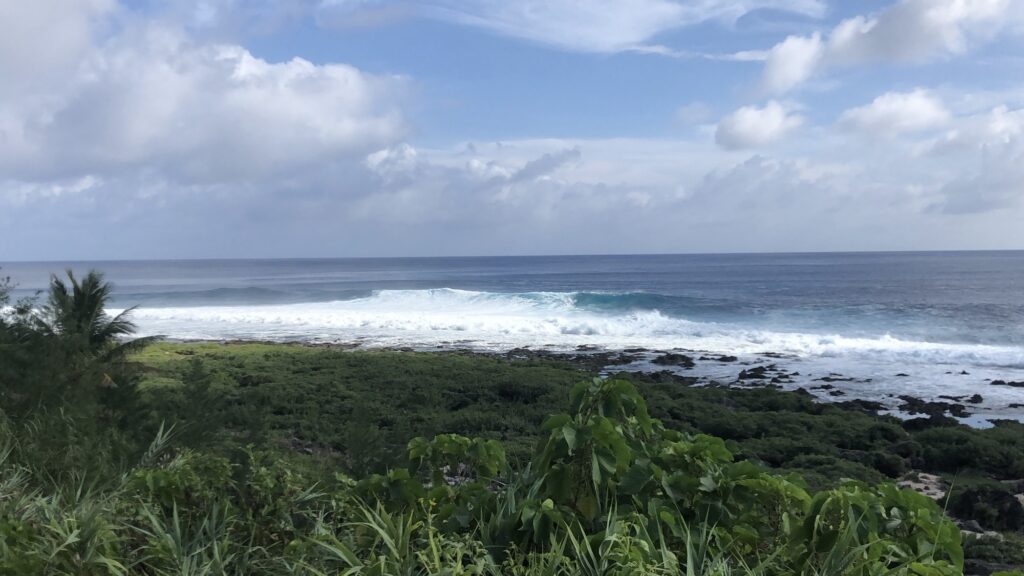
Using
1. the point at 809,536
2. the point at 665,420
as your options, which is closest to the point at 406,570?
the point at 809,536

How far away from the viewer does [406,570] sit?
96.7 inches

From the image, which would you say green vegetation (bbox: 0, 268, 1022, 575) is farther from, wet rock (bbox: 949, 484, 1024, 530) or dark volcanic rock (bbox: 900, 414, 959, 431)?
dark volcanic rock (bbox: 900, 414, 959, 431)

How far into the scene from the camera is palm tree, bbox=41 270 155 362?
8.36m

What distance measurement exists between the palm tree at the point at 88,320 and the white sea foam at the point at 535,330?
17.7 m

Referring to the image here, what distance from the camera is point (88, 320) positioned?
29.7 feet

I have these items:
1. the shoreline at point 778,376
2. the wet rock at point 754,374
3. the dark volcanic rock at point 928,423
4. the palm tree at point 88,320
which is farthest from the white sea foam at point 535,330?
the palm tree at point 88,320

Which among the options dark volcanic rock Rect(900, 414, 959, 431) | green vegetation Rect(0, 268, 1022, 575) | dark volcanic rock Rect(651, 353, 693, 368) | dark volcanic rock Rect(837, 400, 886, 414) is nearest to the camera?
green vegetation Rect(0, 268, 1022, 575)

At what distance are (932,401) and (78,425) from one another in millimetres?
16565

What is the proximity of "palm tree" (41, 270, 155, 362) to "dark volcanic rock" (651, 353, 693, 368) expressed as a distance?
15153 millimetres

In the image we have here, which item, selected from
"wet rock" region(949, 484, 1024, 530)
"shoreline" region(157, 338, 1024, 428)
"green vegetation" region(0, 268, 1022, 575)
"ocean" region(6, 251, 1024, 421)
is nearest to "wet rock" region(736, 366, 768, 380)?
"shoreline" region(157, 338, 1024, 428)

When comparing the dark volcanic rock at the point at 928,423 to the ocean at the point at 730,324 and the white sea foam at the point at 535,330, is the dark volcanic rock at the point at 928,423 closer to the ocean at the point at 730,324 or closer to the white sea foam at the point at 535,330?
the ocean at the point at 730,324

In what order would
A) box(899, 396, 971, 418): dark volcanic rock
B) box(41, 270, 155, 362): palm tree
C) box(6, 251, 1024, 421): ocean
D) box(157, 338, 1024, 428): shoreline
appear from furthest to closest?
box(6, 251, 1024, 421): ocean, box(157, 338, 1024, 428): shoreline, box(899, 396, 971, 418): dark volcanic rock, box(41, 270, 155, 362): palm tree

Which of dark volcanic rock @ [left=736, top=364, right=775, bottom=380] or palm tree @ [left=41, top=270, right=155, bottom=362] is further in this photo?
dark volcanic rock @ [left=736, top=364, right=775, bottom=380]

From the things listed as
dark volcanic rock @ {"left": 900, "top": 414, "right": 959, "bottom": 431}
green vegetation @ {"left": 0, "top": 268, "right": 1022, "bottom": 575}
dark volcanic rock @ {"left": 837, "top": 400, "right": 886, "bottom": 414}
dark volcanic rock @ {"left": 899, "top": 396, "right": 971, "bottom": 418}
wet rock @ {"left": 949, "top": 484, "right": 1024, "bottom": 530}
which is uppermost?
green vegetation @ {"left": 0, "top": 268, "right": 1022, "bottom": 575}
